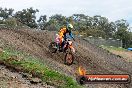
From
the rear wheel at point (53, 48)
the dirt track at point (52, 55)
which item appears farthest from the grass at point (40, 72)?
the rear wheel at point (53, 48)

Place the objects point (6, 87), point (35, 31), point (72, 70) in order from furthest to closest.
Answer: point (35, 31), point (72, 70), point (6, 87)

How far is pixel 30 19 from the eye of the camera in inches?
3391

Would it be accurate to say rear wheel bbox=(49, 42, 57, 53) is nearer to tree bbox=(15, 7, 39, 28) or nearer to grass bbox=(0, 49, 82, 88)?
grass bbox=(0, 49, 82, 88)

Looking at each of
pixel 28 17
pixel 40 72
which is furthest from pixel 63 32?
pixel 28 17

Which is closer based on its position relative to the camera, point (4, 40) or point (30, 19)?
point (4, 40)

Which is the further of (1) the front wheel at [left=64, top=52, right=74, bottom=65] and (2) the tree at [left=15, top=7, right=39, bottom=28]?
(2) the tree at [left=15, top=7, right=39, bottom=28]

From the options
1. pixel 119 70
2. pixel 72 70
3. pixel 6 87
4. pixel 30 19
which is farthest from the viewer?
pixel 30 19

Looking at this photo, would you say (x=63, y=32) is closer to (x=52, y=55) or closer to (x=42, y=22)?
(x=52, y=55)

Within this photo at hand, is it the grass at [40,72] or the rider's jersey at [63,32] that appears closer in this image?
the grass at [40,72]

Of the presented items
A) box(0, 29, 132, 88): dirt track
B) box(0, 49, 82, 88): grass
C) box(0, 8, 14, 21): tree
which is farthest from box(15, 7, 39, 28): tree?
box(0, 49, 82, 88): grass

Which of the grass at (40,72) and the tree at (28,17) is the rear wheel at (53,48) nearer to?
the grass at (40,72)

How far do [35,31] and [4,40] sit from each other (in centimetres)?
692

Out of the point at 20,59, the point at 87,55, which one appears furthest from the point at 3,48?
the point at 87,55

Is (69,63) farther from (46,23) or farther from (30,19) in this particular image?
(46,23)
